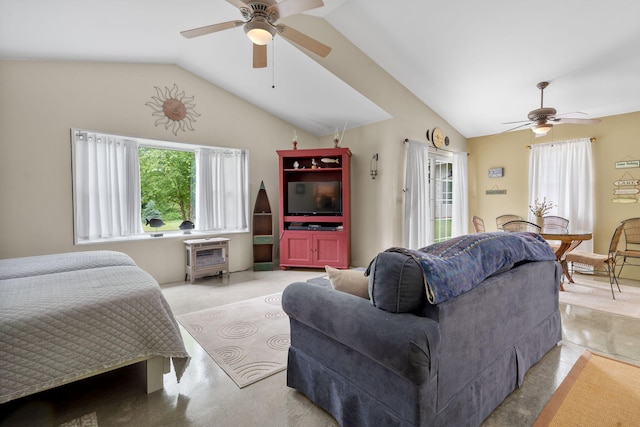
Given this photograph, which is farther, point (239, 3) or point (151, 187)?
point (151, 187)

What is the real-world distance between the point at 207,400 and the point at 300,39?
2.63 meters

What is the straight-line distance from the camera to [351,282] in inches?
61.4

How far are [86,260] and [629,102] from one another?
679cm

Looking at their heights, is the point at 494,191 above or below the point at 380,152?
Result: below

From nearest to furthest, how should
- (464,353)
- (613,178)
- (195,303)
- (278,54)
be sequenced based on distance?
(464,353), (195,303), (278,54), (613,178)

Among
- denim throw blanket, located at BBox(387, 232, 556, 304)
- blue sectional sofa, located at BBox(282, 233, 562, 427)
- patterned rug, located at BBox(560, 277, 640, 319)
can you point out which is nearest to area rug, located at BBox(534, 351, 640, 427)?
blue sectional sofa, located at BBox(282, 233, 562, 427)

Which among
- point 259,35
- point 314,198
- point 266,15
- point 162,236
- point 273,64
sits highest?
point 273,64

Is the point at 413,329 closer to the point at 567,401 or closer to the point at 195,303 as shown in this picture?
the point at 567,401

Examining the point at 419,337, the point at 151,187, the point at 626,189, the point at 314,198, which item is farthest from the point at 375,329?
the point at 626,189

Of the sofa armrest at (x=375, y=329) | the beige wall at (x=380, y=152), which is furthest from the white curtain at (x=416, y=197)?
the sofa armrest at (x=375, y=329)

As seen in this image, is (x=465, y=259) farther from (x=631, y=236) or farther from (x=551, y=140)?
(x=551, y=140)

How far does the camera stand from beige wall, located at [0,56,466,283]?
3.21 metres

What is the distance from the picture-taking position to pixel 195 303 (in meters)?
3.34

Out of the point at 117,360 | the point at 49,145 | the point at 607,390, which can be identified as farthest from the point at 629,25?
the point at 49,145
